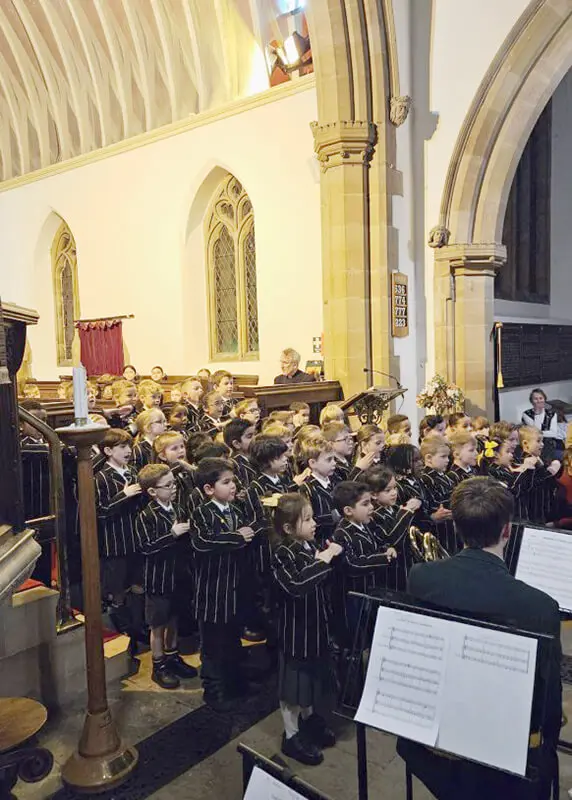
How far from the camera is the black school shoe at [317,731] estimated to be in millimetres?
3219

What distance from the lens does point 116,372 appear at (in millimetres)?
13734

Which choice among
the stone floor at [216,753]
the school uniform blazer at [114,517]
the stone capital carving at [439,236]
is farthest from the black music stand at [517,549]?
the stone capital carving at [439,236]

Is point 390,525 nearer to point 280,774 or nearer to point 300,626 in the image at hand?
point 300,626

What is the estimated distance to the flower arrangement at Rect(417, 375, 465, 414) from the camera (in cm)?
916

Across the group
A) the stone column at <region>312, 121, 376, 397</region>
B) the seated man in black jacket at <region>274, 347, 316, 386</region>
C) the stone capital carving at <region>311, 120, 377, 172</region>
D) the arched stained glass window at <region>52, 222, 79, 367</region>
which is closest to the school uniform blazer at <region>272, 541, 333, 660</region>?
the seated man in black jacket at <region>274, 347, 316, 386</region>

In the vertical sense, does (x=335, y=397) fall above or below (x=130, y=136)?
below

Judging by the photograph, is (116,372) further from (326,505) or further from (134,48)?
(326,505)

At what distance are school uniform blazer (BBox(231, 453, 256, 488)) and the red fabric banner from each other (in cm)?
928

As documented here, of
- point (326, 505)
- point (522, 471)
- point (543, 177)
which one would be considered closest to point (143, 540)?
point (326, 505)

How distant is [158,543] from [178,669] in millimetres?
767

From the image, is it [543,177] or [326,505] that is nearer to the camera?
[326,505]

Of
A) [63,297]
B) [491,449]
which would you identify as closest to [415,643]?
[491,449]

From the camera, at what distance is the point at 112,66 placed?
13.2 meters

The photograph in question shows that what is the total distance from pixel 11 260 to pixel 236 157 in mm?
7457
